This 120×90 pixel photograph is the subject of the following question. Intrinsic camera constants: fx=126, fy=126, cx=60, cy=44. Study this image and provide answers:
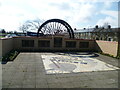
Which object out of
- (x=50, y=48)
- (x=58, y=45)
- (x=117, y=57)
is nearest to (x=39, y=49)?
(x=50, y=48)

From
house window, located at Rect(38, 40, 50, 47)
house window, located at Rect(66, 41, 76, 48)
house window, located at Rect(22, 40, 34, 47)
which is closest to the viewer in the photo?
house window, located at Rect(22, 40, 34, 47)

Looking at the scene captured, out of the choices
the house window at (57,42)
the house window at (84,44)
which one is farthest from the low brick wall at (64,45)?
the house window at (57,42)

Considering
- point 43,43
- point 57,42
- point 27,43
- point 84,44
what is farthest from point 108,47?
point 27,43

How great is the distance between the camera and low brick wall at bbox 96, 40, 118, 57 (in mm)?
17870

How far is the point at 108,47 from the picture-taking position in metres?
19.3

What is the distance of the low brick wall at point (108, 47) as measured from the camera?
704 inches

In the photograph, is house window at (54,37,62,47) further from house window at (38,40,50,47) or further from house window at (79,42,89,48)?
house window at (79,42,89,48)

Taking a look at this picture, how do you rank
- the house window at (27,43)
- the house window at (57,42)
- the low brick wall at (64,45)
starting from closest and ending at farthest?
the low brick wall at (64,45) < the house window at (27,43) < the house window at (57,42)

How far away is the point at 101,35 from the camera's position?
36938 mm

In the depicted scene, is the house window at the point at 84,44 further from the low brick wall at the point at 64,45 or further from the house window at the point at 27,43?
the house window at the point at 27,43

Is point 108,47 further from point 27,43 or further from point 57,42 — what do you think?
point 27,43

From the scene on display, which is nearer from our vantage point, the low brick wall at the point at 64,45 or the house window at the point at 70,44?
the low brick wall at the point at 64,45

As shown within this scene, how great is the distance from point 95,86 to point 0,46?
10858mm

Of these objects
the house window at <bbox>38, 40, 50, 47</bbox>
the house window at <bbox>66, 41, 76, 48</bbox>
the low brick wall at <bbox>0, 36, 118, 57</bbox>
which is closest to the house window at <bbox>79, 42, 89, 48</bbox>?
the low brick wall at <bbox>0, 36, 118, 57</bbox>
